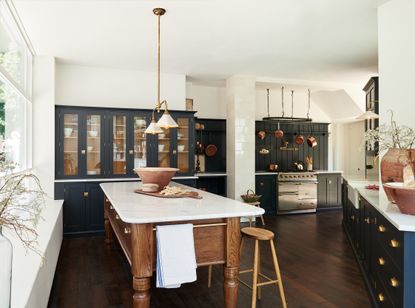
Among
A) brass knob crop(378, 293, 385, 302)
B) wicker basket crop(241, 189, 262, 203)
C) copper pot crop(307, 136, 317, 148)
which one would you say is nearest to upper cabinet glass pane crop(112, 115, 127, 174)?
wicker basket crop(241, 189, 262, 203)

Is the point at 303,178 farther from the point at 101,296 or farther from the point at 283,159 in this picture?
the point at 101,296

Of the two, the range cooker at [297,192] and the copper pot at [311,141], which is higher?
the copper pot at [311,141]

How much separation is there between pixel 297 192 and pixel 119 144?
384 cm

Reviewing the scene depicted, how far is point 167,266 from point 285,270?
2.00 m

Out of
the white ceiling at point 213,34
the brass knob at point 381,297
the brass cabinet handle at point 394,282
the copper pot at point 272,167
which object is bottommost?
the brass knob at point 381,297

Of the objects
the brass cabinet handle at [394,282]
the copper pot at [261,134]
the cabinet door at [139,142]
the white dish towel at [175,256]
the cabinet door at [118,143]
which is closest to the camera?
the brass cabinet handle at [394,282]

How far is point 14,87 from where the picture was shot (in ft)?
12.7

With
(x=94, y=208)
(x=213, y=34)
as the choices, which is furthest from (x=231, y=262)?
(x=94, y=208)

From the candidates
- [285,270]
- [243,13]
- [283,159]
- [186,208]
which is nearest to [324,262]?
[285,270]

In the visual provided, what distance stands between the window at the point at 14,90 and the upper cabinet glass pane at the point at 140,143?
1606 mm

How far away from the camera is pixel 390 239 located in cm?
225

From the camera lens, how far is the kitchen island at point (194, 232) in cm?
220

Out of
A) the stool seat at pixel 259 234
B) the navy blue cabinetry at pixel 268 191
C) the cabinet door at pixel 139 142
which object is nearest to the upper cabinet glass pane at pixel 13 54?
the cabinet door at pixel 139 142

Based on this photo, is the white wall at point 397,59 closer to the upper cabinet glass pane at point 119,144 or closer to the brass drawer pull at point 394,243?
the brass drawer pull at point 394,243
